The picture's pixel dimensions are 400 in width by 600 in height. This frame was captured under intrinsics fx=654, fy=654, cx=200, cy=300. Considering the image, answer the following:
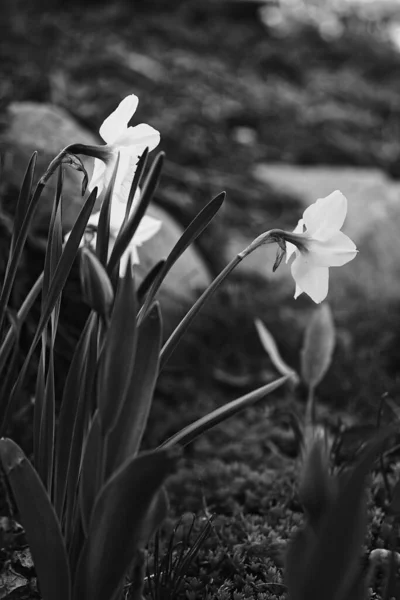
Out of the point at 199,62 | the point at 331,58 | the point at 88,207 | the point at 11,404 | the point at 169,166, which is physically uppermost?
the point at 331,58

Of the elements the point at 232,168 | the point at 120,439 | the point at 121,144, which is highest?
the point at 232,168

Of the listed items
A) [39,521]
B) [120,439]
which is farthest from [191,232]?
[39,521]

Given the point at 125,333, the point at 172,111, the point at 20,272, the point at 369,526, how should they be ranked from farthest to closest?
the point at 172,111 → the point at 20,272 → the point at 369,526 → the point at 125,333

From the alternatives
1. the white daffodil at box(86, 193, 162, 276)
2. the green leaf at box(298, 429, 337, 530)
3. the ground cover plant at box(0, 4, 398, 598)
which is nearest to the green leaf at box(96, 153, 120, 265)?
the white daffodil at box(86, 193, 162, 276)

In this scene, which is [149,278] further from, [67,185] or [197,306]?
[67,185]

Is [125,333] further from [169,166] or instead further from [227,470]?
[169,166]

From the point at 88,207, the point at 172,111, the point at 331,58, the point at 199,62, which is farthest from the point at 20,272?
the point at 331,58

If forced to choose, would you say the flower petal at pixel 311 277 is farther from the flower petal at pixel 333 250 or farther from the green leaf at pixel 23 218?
the green leaf at pixel 23 218
